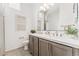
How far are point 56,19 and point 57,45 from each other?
1.28 ft

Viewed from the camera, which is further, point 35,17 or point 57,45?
point 35,17

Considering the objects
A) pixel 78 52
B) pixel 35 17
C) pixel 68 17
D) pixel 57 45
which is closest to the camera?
pixel 78 52

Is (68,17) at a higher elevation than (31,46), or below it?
higher

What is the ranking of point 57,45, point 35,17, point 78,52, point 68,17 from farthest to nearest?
point 35,17 < point 68,17 < point 57,45 < point 78,52

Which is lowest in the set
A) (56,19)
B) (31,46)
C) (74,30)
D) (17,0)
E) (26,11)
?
(31,46)

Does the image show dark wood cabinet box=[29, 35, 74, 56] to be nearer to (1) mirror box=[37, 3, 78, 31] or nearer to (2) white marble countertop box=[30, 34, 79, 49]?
(2) white marble countertop box=[30, 34, 79, 49]

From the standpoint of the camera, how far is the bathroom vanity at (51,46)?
1.08 m

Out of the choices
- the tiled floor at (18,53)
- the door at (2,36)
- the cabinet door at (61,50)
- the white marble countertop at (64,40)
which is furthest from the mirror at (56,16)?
the door at (2,36)

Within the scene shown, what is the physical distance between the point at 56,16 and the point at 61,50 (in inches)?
19.4

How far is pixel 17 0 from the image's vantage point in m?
1.30

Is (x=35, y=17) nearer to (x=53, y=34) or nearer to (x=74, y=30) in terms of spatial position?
(x=53, y=34)

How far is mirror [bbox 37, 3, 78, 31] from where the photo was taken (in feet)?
4.26

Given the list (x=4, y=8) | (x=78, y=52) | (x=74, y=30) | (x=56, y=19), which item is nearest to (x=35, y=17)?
(x=56, y=19)

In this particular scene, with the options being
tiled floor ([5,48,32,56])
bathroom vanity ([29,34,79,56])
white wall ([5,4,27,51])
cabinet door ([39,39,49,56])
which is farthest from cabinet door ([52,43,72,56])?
white wall ([5,4,27,51])
